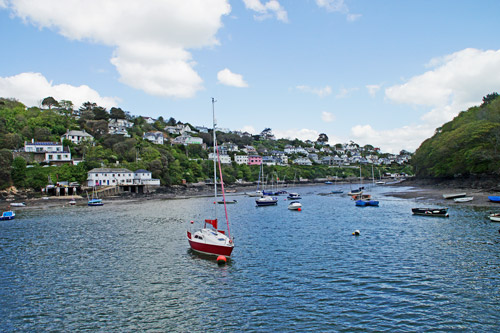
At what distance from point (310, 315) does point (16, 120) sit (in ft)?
463

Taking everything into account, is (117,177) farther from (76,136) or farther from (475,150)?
(475,150)

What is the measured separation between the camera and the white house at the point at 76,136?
4707 inches

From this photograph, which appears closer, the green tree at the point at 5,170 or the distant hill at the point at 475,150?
the distant hill at the point at 475,150

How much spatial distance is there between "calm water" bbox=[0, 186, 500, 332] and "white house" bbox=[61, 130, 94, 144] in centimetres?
9252

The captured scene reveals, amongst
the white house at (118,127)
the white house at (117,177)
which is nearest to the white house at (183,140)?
the white house at (118,127)

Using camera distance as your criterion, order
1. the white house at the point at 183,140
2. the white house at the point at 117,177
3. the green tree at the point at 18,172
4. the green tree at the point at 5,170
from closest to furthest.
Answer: the green tree at the point at 5,170 → the green tree at the point at 18,172 → the white house at the point at 117,177 → the white house at the point at 183,140

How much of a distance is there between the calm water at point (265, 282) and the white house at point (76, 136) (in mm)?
92517

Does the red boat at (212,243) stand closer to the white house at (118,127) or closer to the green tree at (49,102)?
the white house at (118,127)

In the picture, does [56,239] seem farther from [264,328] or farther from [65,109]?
[65,109]

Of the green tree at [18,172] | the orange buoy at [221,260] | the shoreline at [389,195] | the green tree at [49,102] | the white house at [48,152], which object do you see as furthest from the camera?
the green tree at [49,102]

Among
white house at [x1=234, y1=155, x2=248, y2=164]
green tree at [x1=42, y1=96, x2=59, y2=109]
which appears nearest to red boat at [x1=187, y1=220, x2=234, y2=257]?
white house at [x1=234, y1=155, x2=248, y2=164]

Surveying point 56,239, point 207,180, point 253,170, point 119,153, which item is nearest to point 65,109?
point 119,153

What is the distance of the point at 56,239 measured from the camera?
3791 centimetres

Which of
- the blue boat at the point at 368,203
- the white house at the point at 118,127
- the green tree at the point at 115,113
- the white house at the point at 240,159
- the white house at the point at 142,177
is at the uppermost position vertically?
the green tree at the point at 115,113
